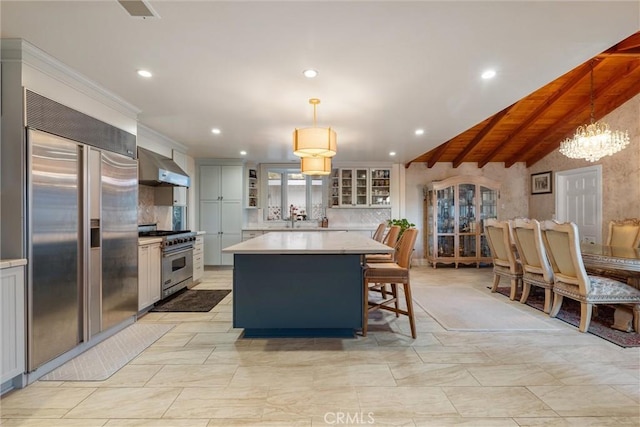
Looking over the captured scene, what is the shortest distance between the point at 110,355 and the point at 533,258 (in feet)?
15.1

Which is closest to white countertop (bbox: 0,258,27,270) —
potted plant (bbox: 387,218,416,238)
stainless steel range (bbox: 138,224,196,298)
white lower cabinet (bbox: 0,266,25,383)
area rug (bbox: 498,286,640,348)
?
white lower cabinet (bbox: 0,266,25,383)

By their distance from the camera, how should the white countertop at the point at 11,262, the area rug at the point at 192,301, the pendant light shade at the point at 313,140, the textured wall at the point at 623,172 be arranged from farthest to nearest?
the textured wall at the point at 623,172 < the area rug at the point at 192,301 < the pendant light shade at the point at 313,140 < the white countertop at the point at 11,262

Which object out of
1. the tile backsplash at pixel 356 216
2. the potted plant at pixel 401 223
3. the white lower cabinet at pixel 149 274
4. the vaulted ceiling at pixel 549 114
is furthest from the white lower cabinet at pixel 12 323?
the vaulted ceiling at pixel 549 114

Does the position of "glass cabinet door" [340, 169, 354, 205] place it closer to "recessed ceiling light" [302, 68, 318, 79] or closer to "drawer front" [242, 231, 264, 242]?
"drawer front" [242, 231, 264, 242]

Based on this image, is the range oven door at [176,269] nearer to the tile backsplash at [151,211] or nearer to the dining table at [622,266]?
the tile backsplash at [151,211]

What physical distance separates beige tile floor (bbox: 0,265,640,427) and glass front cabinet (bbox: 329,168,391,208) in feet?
14.2

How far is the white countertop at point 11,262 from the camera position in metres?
2.00

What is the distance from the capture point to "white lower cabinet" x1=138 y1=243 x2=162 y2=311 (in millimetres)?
3617

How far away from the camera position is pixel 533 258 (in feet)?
13.0

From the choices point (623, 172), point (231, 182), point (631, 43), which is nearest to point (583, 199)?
point (623, 172)

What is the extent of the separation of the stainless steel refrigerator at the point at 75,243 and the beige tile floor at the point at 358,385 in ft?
1.44

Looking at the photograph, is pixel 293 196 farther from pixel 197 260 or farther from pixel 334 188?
pixel 197 260

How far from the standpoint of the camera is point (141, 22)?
1952mm

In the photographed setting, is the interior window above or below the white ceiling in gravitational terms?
below
